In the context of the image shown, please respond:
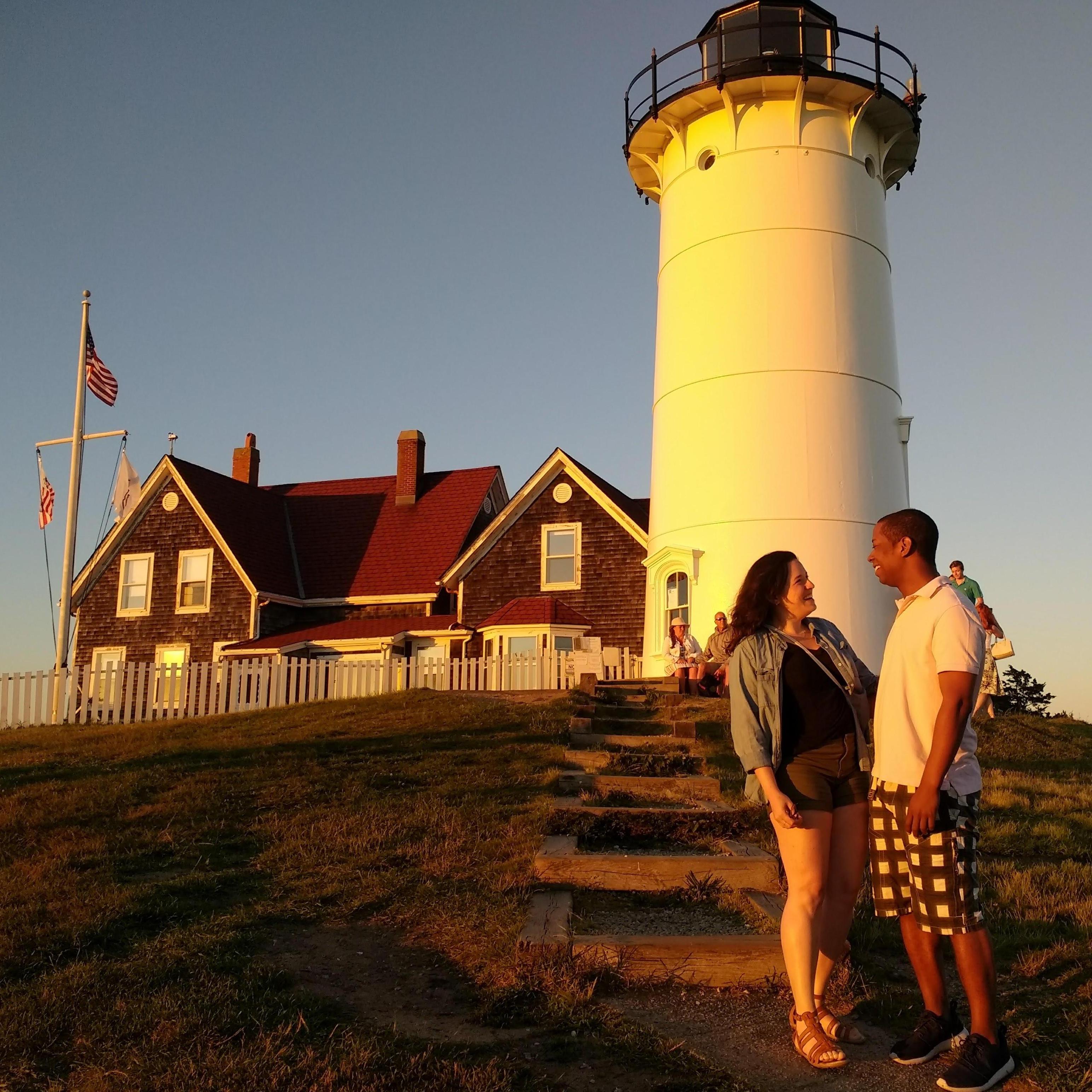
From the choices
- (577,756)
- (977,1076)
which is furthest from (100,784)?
(977,1076)

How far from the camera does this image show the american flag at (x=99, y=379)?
22.0 metres

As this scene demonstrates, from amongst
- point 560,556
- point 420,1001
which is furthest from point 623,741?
point 560,556

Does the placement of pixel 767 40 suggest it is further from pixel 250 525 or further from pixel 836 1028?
pixel 836 1028

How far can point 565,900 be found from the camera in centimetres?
668

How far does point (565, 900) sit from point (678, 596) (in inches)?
536

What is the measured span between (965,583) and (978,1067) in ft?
40.0

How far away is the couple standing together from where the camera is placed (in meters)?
4.54

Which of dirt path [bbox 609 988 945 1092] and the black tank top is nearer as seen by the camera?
dirt path [bbox 609 988 945 1092]

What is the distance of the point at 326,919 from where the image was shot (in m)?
6.59

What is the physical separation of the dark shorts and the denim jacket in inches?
2.3

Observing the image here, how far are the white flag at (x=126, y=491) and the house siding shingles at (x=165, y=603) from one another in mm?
5849

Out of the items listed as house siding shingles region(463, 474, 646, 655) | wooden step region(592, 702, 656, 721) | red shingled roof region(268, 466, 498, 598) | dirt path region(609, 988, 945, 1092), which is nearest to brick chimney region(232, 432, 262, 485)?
red shingled roof region(268, 466, 498, 598)

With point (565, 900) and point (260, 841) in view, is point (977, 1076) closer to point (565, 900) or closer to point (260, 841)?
point (565, 900)

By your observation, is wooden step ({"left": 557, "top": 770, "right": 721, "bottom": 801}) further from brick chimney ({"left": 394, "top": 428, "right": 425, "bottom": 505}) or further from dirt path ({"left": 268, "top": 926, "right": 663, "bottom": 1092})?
brick chimney ({"left": 394, "top": 428, "right": 425, "bottom": 505})
